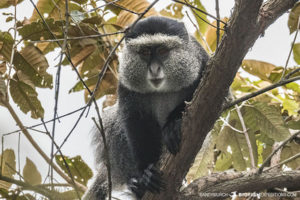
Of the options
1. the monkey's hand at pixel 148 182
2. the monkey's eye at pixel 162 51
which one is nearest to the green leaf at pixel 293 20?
the monkey's eye at pixel 162 51

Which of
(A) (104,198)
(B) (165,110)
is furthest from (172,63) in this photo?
(A) (104,198)

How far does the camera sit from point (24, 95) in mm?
5117

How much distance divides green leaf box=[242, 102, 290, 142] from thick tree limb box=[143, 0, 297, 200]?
1330 millimetres

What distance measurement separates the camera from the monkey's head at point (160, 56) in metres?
4.96

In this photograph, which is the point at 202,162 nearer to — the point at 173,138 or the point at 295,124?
the point at 295,124

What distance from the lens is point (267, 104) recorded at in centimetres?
512

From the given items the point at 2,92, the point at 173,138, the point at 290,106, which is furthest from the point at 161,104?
the point at 2,92

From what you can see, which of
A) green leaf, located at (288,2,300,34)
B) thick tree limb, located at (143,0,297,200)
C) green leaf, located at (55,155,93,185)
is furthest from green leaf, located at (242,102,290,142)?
green leaf, located at (55,155,93,185)

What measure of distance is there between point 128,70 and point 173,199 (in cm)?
172

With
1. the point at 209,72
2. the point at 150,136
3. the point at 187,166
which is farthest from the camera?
the point at 150,136

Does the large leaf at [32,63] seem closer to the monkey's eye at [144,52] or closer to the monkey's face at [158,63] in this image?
the monkey's face at [158,63]

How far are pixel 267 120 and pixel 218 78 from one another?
1744mm

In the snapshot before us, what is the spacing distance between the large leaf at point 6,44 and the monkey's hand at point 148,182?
2.08m

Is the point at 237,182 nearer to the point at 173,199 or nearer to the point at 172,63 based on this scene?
the point at 173,199
